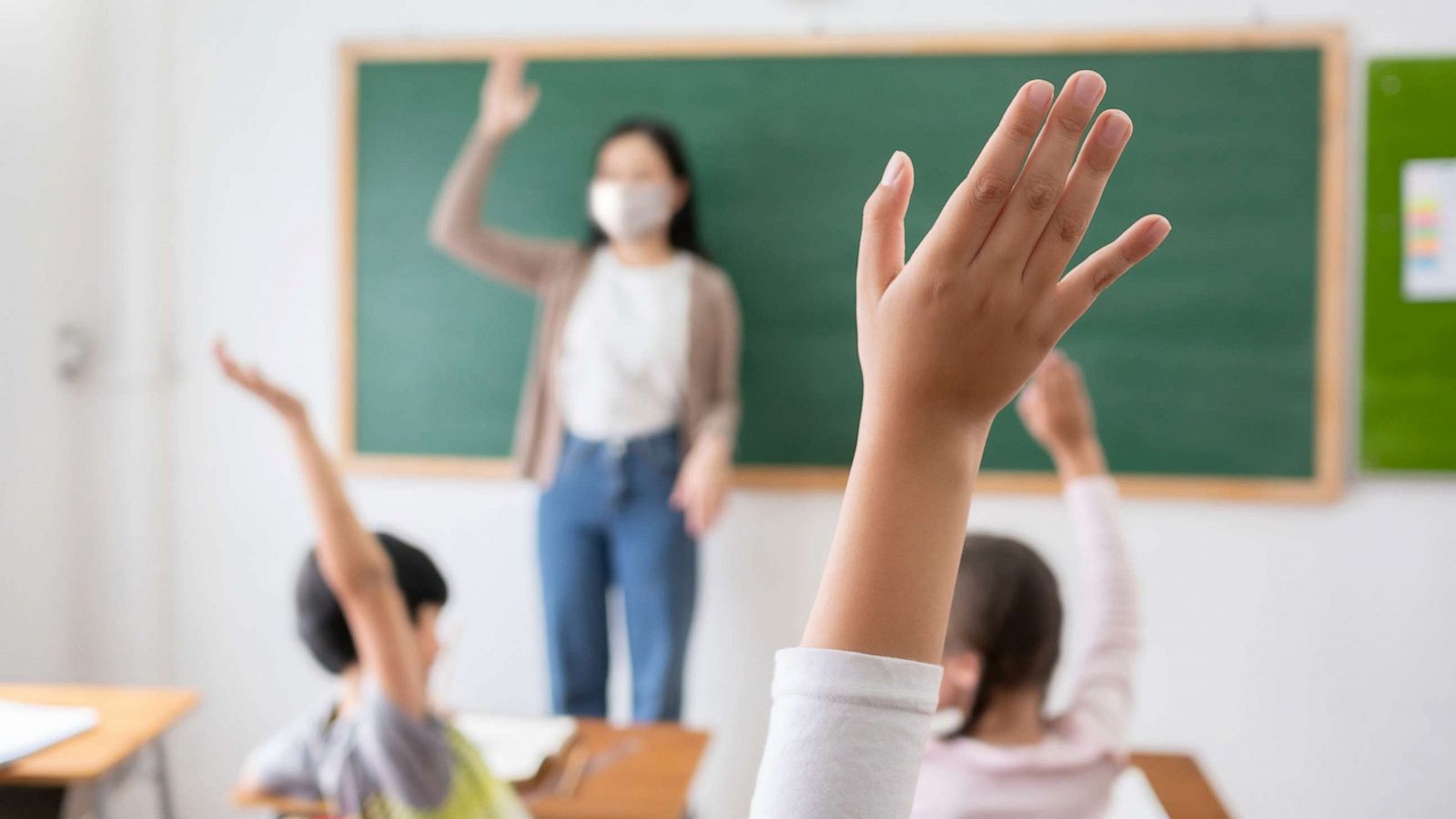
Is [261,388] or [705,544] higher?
[261,388]

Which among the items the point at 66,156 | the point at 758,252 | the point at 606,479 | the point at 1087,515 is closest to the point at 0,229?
the point at 66,156

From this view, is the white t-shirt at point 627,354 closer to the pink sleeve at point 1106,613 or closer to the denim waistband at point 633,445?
the denim waistband at point 633,445

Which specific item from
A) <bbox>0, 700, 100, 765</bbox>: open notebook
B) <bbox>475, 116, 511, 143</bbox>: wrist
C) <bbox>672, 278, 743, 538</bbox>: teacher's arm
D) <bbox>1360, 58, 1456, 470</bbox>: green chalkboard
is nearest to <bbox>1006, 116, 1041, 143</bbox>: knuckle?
<bbox>0, 700, 100, 765</bbox>: open notebook

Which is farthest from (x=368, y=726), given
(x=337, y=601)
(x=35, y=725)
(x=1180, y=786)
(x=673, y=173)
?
(x=673, y=173)

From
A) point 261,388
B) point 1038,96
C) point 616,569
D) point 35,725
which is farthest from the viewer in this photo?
point 616,569

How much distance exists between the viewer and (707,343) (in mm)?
2490

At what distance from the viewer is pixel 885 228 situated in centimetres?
42

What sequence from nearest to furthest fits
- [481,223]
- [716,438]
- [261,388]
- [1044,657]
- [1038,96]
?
1. [1038,96]
2. [261,388]
3. [1044,657]
4. [716,438]
5. [481,223]

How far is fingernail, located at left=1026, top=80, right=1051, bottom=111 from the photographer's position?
36 centimetres

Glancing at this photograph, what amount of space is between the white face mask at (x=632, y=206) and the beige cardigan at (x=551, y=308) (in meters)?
0.14

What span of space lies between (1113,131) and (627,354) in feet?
6.97

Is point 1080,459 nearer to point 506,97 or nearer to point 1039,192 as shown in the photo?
point 1039,192

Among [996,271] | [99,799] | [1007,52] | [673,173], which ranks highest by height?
[1007,52]

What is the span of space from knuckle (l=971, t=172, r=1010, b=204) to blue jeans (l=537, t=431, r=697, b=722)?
208 cm
